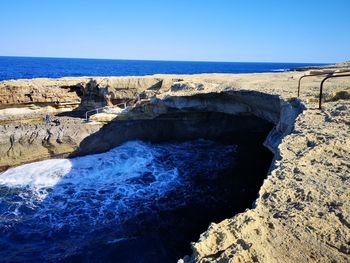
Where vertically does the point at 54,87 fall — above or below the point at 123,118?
above

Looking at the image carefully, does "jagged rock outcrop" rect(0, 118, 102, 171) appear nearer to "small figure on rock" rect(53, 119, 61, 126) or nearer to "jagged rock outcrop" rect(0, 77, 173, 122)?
"small figure on rock" rect(53, 119, 61, 126)

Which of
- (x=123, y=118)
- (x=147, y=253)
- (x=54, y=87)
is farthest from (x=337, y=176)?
(x=54, y=87)

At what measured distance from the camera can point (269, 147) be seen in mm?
10500

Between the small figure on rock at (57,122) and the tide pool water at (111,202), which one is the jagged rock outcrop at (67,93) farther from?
the tide pool water at (111,202)

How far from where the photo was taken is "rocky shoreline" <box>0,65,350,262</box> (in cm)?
371

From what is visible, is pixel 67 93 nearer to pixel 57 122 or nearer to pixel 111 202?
pixel 57 122

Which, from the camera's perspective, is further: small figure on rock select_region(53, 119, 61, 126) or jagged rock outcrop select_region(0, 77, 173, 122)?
jagged rock outcrop select_region(0, 77, 173, 122)

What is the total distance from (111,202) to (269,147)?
613 centimetres

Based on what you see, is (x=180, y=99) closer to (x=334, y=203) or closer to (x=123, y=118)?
(x=123, y=118)

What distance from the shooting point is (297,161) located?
5.94 m

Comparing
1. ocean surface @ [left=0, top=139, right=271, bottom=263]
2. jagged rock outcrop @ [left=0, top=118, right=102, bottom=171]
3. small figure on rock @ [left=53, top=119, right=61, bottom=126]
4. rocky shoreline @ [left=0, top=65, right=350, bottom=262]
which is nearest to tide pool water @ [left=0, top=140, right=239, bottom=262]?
ocean surface @ [left=0, top=139, right=271, bottom=263]

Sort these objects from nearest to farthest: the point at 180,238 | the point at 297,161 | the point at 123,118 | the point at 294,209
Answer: the point at 294,209 < the point at 297,161 < the point at 180,238 < the point at 123,118

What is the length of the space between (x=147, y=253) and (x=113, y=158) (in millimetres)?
8913

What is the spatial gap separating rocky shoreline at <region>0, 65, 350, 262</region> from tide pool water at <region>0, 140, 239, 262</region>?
178 centimetres
